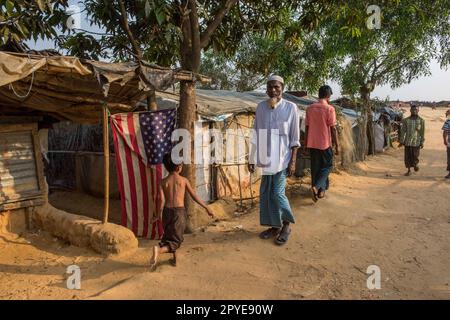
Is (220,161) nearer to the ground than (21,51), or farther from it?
nearer to the ground

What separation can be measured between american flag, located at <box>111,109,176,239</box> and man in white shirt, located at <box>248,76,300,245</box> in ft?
4.82

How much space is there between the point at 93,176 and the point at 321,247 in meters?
6.16

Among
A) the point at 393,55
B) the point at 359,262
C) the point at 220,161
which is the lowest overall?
the point at 359,262

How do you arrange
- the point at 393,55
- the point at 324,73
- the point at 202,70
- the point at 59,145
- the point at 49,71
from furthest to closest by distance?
1. the point at 202,70
2. the point at 324,73
3. the point at 393,55
4. the point at 59,145
5. the point at 49,71

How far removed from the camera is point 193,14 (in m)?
5.43

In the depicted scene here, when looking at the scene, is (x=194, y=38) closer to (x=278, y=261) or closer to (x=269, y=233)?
(x=269, y=233)

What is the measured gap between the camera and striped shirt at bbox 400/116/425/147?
10.1m

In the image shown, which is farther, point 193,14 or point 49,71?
point 193,14

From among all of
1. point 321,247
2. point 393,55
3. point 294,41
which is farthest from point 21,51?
point 393,55

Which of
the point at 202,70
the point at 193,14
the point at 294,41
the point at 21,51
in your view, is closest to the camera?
the point at 21,51

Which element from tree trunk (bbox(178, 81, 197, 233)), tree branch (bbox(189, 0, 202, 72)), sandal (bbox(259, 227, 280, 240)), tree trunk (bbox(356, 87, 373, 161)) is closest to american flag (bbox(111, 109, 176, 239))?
tree trunk (bbox(178, 81, 197, 233))

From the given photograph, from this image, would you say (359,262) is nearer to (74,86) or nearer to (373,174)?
(74,86)

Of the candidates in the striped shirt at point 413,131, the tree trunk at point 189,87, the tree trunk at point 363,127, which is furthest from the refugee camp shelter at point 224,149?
the tree trunk at point 363,127

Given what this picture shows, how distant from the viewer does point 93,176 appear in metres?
9.26
